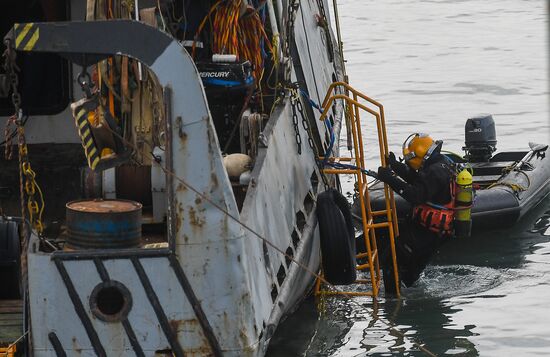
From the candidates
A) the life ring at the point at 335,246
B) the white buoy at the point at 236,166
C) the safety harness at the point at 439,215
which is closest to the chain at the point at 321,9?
the safety harness at the point at 439,215

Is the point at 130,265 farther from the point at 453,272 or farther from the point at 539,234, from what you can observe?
the point at 539,234

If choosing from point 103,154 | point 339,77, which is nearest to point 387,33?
point 339,77

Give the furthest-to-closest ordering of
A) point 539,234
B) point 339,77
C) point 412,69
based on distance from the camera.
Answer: point 412,69 → point 339,77 → point 539,234

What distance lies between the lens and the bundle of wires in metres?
11.0

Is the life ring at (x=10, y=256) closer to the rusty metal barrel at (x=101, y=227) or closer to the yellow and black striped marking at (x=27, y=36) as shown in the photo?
the rusty metal barrel at (x=101, y=227)

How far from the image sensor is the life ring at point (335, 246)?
35.0 ft

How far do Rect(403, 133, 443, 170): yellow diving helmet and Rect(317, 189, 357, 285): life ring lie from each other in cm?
142

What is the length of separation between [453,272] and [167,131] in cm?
583

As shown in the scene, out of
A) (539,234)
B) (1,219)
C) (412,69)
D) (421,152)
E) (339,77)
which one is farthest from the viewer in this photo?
(412,69)

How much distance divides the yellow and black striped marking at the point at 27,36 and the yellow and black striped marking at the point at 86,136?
52 cm

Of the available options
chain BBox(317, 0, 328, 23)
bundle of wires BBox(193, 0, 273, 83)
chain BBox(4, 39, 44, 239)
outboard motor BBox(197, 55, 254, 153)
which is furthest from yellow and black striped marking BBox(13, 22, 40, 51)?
chain BBox(317, 0, 328, 23)

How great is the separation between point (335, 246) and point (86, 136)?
10.3ft

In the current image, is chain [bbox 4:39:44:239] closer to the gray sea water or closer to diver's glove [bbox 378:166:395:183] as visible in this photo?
the gray sea water

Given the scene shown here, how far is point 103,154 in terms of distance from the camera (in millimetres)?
8172
